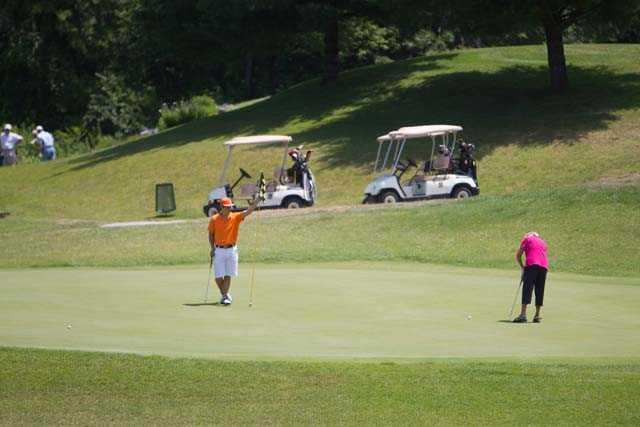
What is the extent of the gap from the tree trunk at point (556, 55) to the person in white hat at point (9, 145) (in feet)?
74.6

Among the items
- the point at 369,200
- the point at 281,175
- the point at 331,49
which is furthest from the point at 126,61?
the point at 369,200

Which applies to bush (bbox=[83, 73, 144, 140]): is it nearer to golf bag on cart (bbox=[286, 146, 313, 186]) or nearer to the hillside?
the hillside

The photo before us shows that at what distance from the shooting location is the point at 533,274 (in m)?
18.1

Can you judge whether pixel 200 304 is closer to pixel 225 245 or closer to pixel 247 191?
pixel 225 245

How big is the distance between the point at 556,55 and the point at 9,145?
77.3 feet

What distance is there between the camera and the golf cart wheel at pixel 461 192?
116 ft

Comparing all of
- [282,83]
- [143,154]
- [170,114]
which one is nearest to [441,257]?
[143,154]

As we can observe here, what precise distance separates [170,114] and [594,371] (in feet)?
156

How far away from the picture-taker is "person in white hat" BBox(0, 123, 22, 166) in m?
53.6

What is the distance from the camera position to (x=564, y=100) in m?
45.2

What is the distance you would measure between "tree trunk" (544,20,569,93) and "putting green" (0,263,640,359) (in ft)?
72.1

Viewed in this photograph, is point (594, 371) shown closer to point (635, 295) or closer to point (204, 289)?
point (635, 295)

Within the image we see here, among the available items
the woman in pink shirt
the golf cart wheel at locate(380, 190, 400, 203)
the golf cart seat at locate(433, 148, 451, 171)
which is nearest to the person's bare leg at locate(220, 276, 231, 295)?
the woman in pink shirt

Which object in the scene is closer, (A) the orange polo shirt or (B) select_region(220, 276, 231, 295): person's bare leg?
(B) select_region(220, 276, 231, 295): person's bare leg
